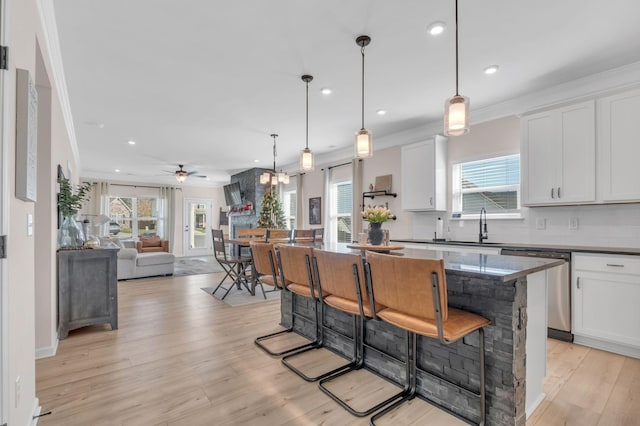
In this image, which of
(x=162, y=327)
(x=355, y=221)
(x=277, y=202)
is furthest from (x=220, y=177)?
(x=162, y=327)

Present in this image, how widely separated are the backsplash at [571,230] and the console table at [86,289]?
178 inches

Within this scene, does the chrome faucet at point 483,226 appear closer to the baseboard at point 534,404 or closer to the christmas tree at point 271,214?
the baseboard at point 534,404

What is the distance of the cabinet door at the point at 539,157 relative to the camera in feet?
11.1

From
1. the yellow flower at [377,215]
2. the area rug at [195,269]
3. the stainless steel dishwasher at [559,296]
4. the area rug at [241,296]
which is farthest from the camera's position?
the area rug at [195,269]

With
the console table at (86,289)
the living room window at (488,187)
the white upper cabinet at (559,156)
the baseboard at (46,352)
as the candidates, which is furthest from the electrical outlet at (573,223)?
the baseboard at (46,352)

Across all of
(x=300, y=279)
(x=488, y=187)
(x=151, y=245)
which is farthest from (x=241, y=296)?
(x=151, y=245)

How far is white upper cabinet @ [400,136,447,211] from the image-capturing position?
15.0 feet

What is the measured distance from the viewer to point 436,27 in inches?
95.0

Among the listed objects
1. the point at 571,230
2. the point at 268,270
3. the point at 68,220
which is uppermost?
the point at 68,220

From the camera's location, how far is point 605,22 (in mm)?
2371

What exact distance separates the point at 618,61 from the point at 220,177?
945 centimetres

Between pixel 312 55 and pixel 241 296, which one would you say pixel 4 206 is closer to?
pixel 312 55

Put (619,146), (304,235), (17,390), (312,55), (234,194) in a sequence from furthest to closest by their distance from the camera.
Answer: (234,194) → (304,235) → (619,146) → (312,55) → (17,390)

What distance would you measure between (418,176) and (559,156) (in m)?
1.79
